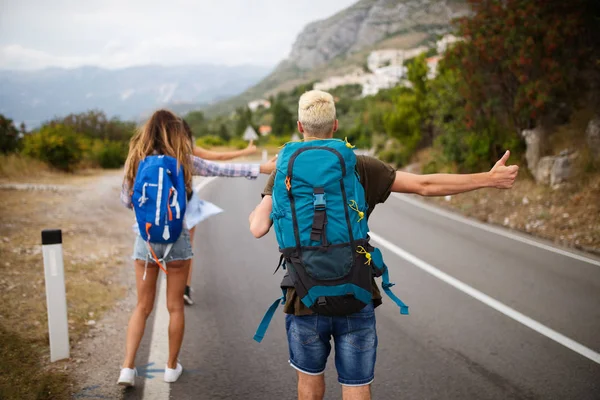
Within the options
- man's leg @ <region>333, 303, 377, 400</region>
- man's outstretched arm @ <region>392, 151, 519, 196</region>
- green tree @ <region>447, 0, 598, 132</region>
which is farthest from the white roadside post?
green tree @ <region>447, 0, 598, 132</region>

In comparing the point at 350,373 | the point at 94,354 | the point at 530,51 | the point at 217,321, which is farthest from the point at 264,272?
the point at 530,51

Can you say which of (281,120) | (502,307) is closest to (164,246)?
(502,307)

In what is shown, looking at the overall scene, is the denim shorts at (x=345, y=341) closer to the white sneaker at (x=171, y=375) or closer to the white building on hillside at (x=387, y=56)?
the white sneaker at (x=171, y=375)

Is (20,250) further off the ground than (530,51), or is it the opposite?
(530,51)

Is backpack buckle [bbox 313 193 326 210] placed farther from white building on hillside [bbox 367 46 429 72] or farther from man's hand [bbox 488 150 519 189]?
white building on hillside [bbox 367 46 429 72]

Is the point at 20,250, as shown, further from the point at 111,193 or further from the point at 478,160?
the point at 478,160

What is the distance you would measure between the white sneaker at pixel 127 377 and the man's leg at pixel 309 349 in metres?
1.74

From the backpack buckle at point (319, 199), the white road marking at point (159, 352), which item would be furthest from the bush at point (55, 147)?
the backpack buckle at point (319, 199)

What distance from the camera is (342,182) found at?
223 cm

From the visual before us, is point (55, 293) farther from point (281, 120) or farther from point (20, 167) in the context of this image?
point (281, 120)

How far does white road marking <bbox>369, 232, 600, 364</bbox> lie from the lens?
14.4 ft

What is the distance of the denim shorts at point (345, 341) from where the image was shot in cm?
237

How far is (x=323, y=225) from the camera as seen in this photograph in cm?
219

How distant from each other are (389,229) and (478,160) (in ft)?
19.3
